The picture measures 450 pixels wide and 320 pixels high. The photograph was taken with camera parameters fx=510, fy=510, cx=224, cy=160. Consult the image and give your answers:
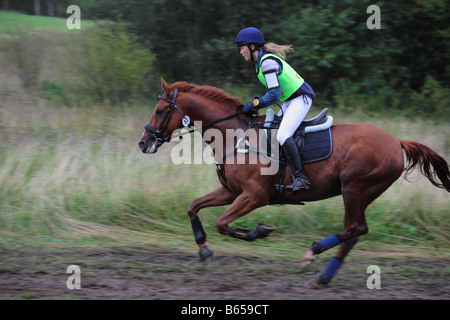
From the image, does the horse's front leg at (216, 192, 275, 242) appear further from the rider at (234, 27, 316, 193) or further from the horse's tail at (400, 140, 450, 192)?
the horse's tail at (400, 140, 450, 192)

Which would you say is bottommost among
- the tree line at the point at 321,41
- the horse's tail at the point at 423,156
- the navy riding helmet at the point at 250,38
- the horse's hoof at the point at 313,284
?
the horse's hoof at the point at 313,284

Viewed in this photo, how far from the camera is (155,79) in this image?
16.5 m

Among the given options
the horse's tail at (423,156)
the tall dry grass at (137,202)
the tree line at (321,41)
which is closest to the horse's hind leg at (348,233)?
the horse's tail at (423,156)

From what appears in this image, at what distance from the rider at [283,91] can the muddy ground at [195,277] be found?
119cm

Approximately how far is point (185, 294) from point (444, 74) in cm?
1473

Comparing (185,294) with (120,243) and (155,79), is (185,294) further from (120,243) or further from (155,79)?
(155,79)

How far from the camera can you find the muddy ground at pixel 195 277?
5.54 metres

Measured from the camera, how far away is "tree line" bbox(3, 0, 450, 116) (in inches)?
612

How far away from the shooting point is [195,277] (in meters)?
6.16

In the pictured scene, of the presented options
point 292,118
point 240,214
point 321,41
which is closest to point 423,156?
point 292,118

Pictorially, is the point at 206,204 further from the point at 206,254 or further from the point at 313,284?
the point at 313,284

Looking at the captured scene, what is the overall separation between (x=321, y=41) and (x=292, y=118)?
10.0 metres

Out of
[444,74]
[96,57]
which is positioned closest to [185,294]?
[96,57]

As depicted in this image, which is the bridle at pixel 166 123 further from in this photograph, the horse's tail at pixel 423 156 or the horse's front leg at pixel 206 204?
the horse's tail at pixel 423 156
